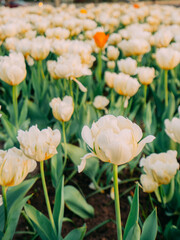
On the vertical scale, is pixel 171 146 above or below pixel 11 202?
below

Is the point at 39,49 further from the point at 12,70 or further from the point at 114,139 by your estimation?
the point at 114,139

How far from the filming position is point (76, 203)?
1476mm

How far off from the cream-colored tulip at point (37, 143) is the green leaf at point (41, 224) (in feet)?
0.79

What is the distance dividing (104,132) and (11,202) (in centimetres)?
60

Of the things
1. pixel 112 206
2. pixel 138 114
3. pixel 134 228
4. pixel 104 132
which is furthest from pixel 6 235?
pixel 138 114

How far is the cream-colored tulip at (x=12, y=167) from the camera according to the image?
2.93 feet

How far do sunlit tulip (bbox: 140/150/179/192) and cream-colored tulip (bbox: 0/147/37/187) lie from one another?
0.49m

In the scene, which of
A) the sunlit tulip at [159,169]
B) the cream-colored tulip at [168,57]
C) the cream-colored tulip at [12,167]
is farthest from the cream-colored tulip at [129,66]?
the cream-colored tulip at [12,167]

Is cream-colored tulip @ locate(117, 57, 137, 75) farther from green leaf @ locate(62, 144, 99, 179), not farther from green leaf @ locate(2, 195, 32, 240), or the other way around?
green leaf @ locate(2, 195, 32, 240)

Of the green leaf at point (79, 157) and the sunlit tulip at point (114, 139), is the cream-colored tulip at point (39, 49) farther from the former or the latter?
the sunlit tulip at point (114, 139)

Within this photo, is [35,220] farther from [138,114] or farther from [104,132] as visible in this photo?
[138,114]

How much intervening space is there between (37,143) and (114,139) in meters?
0.29

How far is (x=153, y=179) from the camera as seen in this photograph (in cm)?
121

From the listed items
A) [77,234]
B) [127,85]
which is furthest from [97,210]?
[127,85]
